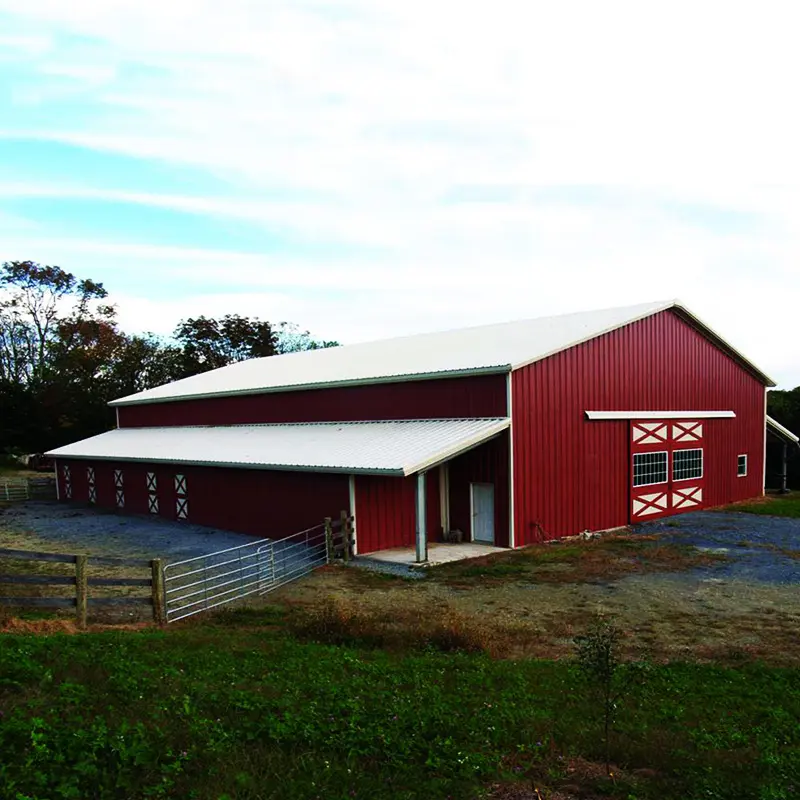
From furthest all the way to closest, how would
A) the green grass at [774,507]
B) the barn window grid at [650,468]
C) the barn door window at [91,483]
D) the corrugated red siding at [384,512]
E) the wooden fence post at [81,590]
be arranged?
1. the barn door window at [91,483]
2. the green grass at [774,507]
3. the barn window grid at [650,468]
4. the corrugated red siding at [384,512]
5. the wooden fence post at [81,590]

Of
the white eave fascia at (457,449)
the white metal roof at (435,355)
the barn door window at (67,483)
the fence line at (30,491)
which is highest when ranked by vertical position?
the white metal roof at (435,355)

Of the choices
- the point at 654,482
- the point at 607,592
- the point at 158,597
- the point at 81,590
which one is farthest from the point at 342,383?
the point at 81,590

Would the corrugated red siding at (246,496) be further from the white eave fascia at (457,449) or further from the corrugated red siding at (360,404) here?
the corrugated red siding at (360,404)

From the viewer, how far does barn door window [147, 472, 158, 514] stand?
96.1ft

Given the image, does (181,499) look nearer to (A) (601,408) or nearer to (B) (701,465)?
(A) (601,408)

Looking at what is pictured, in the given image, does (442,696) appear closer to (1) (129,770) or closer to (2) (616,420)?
(1) (129,770)

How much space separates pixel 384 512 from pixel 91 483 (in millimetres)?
21793

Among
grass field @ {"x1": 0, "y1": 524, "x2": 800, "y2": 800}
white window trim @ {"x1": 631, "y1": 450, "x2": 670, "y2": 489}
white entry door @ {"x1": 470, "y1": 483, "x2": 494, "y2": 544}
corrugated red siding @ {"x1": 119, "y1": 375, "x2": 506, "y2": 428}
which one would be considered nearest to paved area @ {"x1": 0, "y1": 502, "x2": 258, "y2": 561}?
corrugated red siding @ {"x1": 119, "y1": 375, "x2": 506, "y2": 428}

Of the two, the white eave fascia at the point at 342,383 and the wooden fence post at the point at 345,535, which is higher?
the white eave fascia at the point at 342,383

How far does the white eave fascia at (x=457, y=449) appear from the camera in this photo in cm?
1662

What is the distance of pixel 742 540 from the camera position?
1908 cm

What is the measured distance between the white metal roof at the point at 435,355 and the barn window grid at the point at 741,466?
3.62m

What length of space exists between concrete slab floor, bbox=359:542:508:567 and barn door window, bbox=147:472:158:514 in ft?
46.9

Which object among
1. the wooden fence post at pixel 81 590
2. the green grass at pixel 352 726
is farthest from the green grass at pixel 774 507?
the wooden fence post at pixel 81 590
